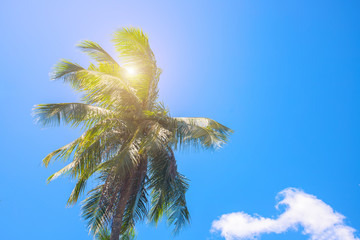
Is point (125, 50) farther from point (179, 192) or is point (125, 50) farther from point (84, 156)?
point (179, 192)

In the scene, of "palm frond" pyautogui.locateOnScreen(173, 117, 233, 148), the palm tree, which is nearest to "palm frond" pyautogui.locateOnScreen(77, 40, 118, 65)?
the palm tree

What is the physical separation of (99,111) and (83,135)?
0.95 m

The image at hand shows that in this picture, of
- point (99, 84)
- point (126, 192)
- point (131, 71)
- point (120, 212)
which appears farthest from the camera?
point (131, 71)

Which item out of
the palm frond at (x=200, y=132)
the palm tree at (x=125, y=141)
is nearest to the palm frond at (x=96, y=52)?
the palm tree at (x=125, y=141)

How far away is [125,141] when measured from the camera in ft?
27.1

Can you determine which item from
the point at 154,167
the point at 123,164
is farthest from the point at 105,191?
the point at 154,167

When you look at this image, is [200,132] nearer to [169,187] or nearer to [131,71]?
[169,187]

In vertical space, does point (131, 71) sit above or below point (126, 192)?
above

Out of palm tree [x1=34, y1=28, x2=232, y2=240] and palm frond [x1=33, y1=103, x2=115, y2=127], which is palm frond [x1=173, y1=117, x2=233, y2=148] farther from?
palm frond [x1=33, y1=103, x2=115, y2=127]

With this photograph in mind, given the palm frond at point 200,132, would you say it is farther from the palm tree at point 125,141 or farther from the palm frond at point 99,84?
the palm frond at point 99,84

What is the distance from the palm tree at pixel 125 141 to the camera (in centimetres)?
737

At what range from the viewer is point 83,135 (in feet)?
26.3

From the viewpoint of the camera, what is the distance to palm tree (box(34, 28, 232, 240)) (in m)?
7.37

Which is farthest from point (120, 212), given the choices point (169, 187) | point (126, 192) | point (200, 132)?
point (200, 132)
